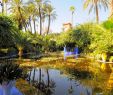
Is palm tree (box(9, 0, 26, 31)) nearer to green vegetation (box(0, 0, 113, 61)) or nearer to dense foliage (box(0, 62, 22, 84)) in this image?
green vegetation (box(0, 0, 113, 61))

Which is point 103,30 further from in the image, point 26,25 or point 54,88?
point 26,25

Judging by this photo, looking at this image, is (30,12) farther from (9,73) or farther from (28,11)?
(9,73)

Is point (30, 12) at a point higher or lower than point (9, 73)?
higher

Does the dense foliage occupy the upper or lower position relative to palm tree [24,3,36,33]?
lower

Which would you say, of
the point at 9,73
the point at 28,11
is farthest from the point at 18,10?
the point at 9,73

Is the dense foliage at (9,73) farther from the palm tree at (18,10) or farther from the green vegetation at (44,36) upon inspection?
the palm tree at (18,10)

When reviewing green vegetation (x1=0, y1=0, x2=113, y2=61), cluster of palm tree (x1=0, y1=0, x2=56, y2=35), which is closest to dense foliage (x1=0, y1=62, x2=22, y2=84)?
green vegetation (x1=0, y1=0, x2=113, y2=61)

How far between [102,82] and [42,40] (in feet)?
129

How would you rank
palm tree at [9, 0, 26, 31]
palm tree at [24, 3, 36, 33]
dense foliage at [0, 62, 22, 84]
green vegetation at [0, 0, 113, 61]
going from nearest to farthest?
dense foliage at [0, 62, 22, 84]
green vegetation at [0, 0, 113, 61]
palm tree at [9, 0, 26, 31]
palm tree at [24, 3, 36, 33]

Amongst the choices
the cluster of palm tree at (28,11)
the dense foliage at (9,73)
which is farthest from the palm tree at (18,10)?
the dense foliage at (9,73)

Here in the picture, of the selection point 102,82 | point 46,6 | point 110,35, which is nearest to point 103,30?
point 110,35

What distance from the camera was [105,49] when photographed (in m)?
27.5

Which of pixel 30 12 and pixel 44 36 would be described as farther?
pixel 30 12

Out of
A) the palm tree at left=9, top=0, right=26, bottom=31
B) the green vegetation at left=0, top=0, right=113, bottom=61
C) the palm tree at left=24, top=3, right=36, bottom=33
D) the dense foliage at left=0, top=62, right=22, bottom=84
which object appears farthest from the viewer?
the palm tree at left=24, top=3, right=36, bottom=33
